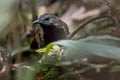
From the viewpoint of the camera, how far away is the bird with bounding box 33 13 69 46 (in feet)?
12.1

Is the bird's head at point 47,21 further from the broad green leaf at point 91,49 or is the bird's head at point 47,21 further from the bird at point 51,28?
the broad green leaf at point 91,49

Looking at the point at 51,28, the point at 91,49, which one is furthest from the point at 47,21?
the point at 91,49

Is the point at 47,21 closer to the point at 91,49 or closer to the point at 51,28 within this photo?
the point at 51,28

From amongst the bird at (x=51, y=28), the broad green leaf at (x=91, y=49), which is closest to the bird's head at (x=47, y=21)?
the bird at (x=51, y=28)

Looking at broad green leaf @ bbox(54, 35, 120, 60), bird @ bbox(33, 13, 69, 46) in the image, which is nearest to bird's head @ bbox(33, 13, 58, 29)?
bird @ bbox(33, 13, 69, 46)

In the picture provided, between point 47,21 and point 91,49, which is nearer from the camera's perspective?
point 91,49

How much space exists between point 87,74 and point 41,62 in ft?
1.30

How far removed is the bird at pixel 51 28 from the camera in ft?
12.1

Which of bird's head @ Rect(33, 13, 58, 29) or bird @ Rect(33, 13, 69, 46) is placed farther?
bird's head @ Rect(33, 13, 58, 29)

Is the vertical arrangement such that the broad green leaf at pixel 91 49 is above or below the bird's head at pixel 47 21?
below

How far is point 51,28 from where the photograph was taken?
13.0 ft

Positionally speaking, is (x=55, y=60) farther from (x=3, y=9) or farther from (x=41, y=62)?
(x=3, y=9)

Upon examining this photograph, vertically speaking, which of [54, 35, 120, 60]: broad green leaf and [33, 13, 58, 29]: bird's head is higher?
[33, 13, 58, 29]: bird's head

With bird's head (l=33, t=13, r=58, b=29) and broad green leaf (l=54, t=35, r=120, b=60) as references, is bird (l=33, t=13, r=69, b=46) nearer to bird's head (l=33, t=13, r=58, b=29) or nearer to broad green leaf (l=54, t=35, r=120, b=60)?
bird's head (l=33, t=13, r=58, b=29)
